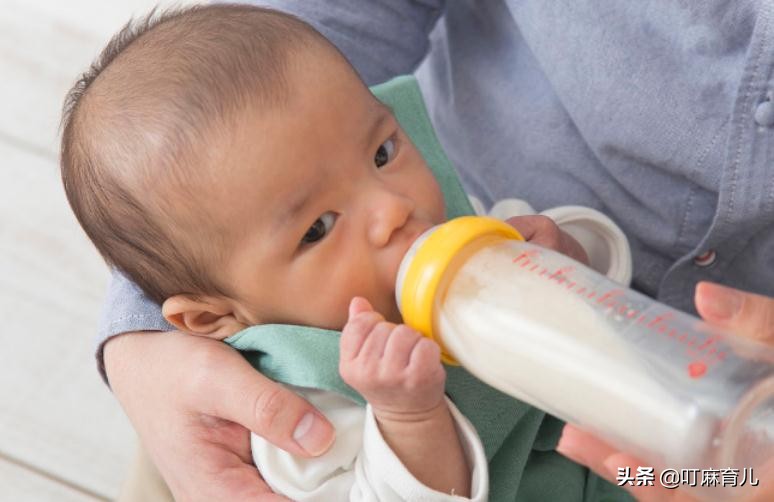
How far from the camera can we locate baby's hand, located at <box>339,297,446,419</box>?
72 cm

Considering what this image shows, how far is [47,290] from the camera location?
4.94 ft

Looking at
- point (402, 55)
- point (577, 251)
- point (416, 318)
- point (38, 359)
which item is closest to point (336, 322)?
point (416, 318)

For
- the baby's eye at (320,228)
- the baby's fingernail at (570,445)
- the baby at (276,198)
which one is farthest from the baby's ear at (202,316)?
the baby's fingernail at (570,445)

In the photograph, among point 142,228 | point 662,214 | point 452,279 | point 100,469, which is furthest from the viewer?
point 100,469

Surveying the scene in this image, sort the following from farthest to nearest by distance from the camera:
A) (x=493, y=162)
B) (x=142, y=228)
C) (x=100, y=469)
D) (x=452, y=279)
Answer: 1. (x=100, y=469)
2. (x=493, y=162)
3. (x=142, y=228)
4. (x=452, y=279)

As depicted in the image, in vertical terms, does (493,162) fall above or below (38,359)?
above

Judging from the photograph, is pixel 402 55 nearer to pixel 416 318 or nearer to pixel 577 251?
pixel 577 251

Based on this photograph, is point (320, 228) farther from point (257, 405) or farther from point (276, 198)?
point (257, 405)

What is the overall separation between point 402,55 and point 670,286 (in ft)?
1.47

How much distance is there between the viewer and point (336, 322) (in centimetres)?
85

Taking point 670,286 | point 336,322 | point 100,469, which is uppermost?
point 336,322

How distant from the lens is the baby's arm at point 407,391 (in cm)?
72

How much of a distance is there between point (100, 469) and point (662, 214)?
2.77ft

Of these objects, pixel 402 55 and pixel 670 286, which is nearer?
pixel 670 286
